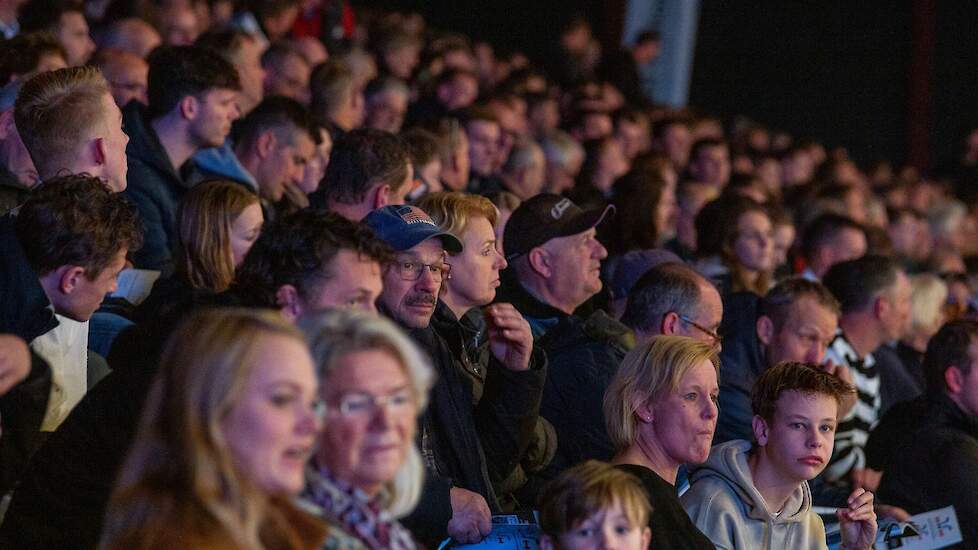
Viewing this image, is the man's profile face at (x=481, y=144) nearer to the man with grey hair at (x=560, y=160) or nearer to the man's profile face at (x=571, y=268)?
the man with grey hair at (x=560, y=160)

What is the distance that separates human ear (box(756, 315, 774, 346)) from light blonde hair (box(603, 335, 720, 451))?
59.1 inches

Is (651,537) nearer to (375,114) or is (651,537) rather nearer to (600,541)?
(600,541)

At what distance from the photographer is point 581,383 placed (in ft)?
15.0

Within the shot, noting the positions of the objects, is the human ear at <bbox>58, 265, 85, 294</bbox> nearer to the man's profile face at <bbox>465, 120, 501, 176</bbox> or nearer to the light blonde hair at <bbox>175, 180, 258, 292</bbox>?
the light blonde hair at <bbox>175, 180, 258, 292</bbox>

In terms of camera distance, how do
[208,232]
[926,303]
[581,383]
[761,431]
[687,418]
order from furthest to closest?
[926,303]
[581,383]
[208,232]
[761,431]
[687,418]

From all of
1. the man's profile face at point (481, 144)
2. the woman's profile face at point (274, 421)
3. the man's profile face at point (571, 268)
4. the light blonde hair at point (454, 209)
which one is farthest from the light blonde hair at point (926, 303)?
the woman's profile face at point (274, 421)

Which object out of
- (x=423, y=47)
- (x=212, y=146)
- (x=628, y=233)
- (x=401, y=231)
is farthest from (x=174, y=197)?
(x=423, y=47)

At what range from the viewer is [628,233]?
20.7 feet

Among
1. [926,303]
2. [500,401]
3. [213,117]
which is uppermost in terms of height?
[213,117]

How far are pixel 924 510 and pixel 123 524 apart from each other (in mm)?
3414

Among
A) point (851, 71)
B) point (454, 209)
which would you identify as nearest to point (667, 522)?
point (454, 209)

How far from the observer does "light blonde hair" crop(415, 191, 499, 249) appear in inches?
169

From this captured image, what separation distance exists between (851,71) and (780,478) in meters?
12.9

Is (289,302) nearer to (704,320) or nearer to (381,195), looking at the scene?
(381,195)
